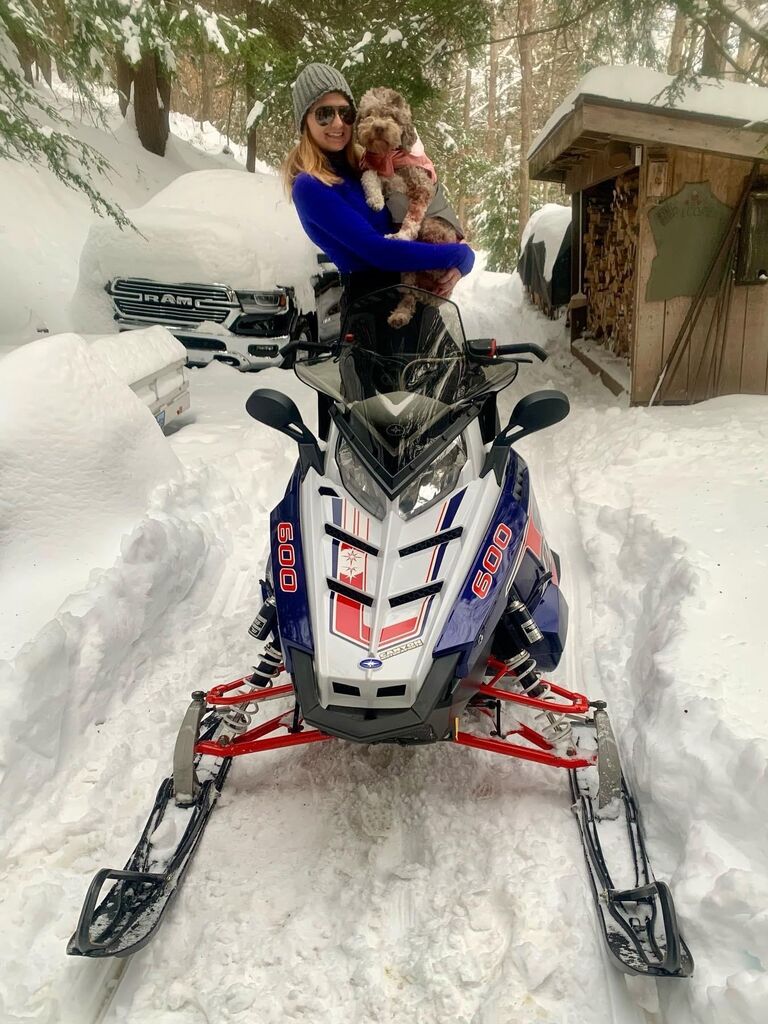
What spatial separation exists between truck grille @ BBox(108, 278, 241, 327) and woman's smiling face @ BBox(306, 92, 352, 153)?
368 cm

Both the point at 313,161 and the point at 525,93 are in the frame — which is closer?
the point at 313,161

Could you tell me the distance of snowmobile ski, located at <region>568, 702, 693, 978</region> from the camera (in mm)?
1709

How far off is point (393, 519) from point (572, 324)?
748 centimetres

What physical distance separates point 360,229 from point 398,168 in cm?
36

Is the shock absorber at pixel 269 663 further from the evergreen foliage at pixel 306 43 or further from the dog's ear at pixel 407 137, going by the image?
the evergreen foliage at pixel 306 43

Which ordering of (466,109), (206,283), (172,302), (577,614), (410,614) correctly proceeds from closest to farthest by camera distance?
(410,614), (577,614), (206,283), (172,302), (466,109)

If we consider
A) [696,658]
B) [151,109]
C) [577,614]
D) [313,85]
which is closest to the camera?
[696,658]

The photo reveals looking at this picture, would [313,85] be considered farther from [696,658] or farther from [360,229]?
[696,658]

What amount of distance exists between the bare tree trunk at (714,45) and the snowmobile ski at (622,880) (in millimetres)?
4804

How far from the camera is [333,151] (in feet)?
10.1

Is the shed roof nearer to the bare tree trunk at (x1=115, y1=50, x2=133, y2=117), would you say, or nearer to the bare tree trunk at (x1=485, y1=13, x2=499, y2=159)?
the bare tree trunk at (x1=115, y1=50, x2=133, y2=117)

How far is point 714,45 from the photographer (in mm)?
5223

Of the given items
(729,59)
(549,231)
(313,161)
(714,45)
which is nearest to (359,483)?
(313,161)

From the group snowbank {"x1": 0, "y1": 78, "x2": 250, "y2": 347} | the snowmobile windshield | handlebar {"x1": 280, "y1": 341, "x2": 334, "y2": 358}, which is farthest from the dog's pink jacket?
snowbank {"x1": 0, "y1": 78, "x2": 250, "y2": 347}
